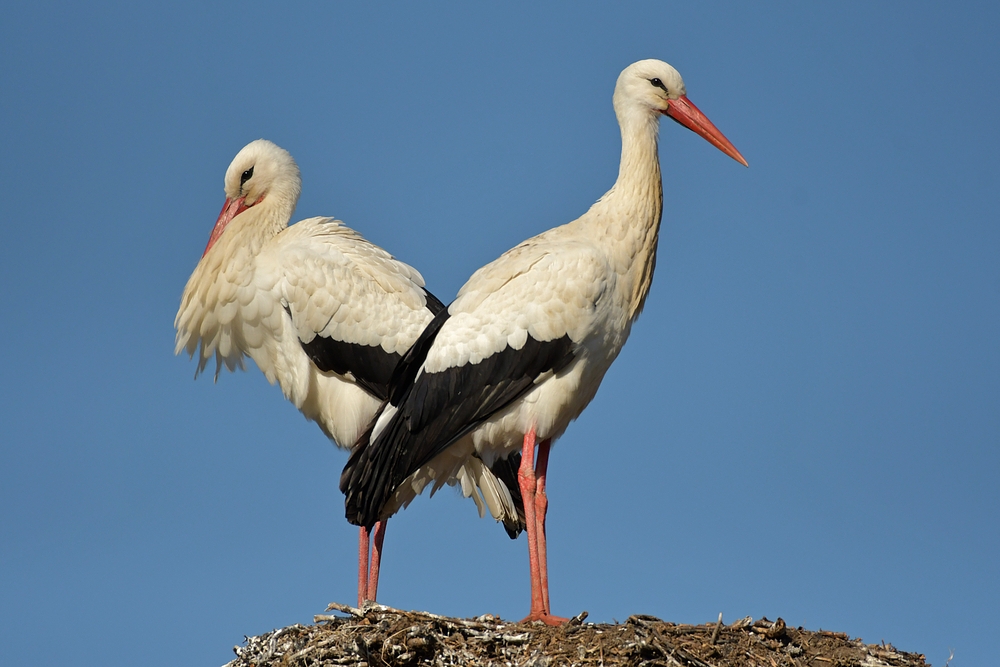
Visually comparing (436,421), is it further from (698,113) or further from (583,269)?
(698,113)

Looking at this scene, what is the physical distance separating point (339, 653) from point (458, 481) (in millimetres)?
2194

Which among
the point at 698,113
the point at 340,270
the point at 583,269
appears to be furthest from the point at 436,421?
the point at 698,113

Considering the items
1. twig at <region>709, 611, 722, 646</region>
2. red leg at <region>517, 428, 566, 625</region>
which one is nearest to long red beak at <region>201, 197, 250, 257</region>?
red leg at <region>517, 428, 566, 625</region>

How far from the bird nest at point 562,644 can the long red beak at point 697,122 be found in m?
2.86

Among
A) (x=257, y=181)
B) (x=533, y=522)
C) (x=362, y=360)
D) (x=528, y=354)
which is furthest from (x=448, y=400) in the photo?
(x=257, y=181)

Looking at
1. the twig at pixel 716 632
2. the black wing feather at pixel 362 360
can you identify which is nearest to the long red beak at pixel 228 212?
the black wing feather at pixel 362 360

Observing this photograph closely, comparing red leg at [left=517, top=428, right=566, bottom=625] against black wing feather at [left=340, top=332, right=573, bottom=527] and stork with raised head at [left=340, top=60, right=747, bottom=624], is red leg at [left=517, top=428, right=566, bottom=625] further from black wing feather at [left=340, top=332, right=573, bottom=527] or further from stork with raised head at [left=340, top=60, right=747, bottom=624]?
black wing feather at [left=340, top=332, right=573, bottom=527]

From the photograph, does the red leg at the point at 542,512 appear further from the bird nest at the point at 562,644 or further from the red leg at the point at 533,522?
the bird nest at the point at 562,644

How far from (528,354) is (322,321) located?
1.88 metres

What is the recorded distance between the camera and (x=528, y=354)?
755cm

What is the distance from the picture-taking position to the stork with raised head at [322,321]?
8.95 meters

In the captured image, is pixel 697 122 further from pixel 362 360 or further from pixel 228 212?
pixel 228 212

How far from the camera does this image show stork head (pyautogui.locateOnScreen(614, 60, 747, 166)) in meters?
8.34

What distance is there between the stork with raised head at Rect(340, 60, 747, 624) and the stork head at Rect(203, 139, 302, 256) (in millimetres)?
2514
